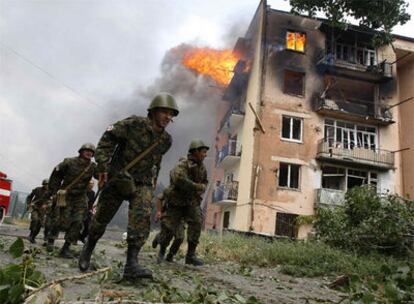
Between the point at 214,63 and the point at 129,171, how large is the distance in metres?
25.1

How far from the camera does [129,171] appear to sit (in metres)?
4.16

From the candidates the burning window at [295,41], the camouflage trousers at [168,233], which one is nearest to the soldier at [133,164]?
the camouflage trousers at [168,233]

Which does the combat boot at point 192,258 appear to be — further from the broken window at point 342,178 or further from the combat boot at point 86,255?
the broken window at point 342,178

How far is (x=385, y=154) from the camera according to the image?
2306 centimetres

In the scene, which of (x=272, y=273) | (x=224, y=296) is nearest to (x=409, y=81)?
(x=272, y=273)

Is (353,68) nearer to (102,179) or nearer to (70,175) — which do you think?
(70,175)

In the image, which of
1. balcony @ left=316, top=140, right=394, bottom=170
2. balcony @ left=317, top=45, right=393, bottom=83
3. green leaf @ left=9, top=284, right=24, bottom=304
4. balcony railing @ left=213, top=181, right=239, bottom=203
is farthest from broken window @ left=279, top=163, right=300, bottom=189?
green leaf @ left=9, top=284, right=24, bottom=304

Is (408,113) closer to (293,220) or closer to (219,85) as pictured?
(293,220)

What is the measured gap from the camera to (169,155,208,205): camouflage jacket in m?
6.23

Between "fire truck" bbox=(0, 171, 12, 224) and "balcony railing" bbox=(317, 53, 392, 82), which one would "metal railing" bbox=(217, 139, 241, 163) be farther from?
"fire truck" bbox=(0, 171, 12, 224)

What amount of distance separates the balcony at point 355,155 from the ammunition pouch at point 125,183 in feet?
62.1

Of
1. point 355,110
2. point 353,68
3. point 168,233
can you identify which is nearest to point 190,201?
point 168,233

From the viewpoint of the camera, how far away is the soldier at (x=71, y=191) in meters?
6.29

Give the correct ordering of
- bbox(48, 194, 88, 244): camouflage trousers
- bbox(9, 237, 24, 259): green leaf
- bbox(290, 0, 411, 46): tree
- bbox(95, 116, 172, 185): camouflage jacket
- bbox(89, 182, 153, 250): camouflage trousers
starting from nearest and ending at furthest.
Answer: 1. bbox(9, 237, 24, 259): green leaf
2. bbox(89, 182, 153, 250): camouflage trousers
3. bbox(95, 116, 172, 185): camouflage jacket
4. bbox(48, 194, 88, 244): camouflage trousers
5. bbox(290, 0, 411, 46): tree
